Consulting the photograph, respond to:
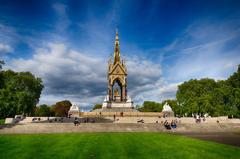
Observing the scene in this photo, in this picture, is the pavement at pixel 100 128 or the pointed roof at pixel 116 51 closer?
the pavement at pixel 100 128

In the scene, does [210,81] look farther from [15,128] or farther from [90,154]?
[90,154]

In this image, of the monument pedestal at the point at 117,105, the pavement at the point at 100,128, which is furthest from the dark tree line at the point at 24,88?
the pavement at the point at 100,128

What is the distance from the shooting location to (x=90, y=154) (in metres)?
11.1

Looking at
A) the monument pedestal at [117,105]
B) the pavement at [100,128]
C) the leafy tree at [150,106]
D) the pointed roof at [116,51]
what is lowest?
the pavement at [100,128]

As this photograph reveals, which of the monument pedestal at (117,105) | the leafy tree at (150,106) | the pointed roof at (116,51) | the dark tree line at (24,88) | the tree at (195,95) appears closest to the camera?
the dark tree line at (24,88)

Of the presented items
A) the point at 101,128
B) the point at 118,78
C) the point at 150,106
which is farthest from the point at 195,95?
the point at 150,106

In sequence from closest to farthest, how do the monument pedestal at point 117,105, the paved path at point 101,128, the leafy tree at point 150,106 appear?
the paved path at point 101,128 < the monument pedestal at point 117,105 < the leafy tree at point 150,106

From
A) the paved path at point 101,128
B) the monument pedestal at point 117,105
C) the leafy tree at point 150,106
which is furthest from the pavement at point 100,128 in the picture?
the leafy tree at point 150,106

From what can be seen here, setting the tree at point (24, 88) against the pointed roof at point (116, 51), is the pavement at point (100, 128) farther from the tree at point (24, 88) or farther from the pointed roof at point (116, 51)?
the pointed roof at point (116, 51)

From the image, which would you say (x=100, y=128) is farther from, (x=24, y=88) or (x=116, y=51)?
(x=24, y=88)

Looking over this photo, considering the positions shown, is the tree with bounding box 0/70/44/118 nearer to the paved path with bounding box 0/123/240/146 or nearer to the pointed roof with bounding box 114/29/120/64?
the paved path with bounding box 0/123/240/146

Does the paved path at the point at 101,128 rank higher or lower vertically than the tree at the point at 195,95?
lower

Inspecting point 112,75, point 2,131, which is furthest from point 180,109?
point 2,131

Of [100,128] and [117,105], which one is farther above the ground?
[117,105]
